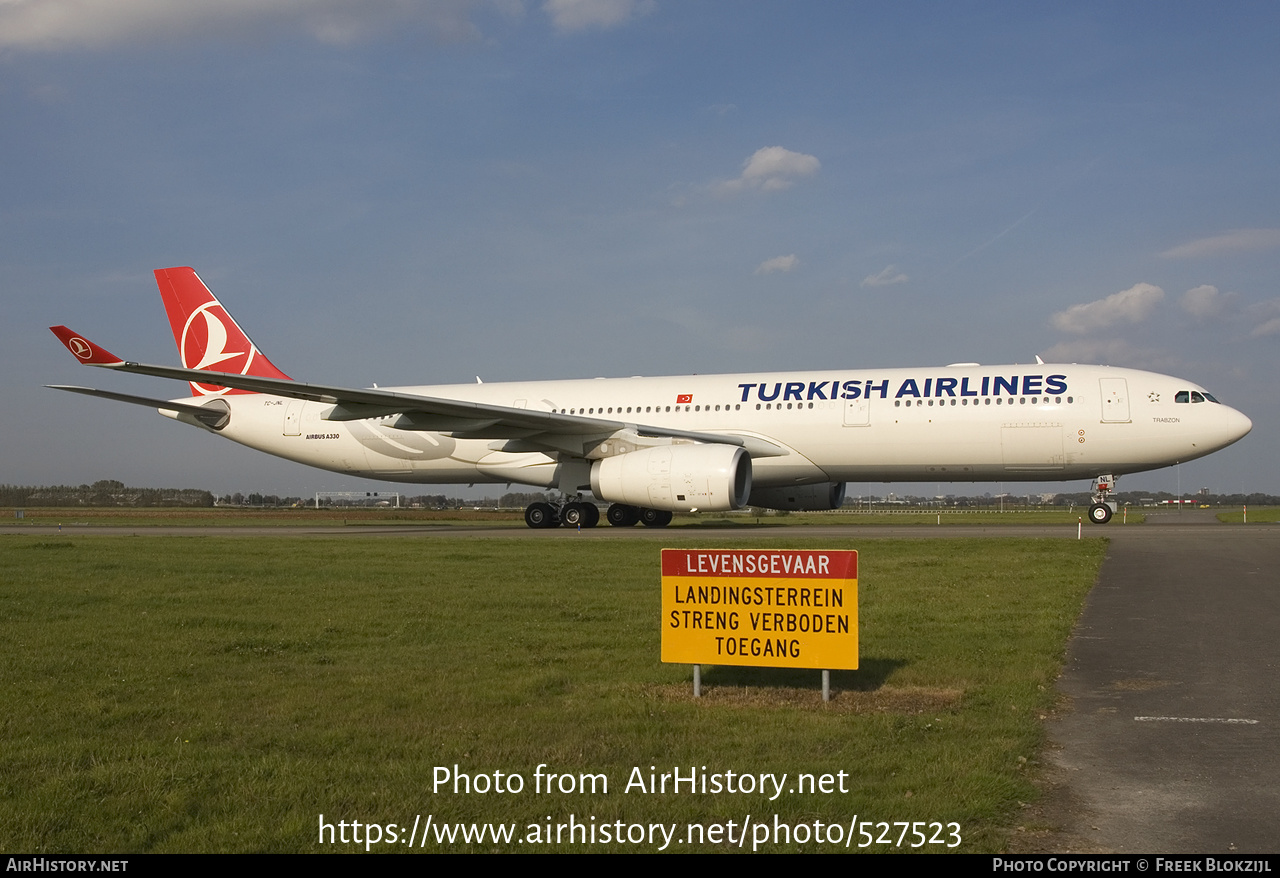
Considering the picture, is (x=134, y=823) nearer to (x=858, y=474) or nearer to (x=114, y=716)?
(x=114, y=716)

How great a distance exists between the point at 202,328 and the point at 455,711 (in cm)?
2786

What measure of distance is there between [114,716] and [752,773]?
3620 mm

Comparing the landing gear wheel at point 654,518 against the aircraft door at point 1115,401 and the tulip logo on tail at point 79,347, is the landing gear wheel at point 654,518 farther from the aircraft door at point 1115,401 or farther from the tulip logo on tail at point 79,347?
the tulip logo on tail at point 79,347

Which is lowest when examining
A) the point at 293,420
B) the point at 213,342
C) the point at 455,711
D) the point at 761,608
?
the point at 455,711

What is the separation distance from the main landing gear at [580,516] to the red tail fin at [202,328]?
31.1 ft

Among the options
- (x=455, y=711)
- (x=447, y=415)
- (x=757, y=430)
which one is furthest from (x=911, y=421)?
(x=455, y=711)

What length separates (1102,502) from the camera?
83.0 ft

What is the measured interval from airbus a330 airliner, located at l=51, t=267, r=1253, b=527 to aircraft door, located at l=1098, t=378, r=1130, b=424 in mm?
31

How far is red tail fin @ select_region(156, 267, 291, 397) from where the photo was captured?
30.8 metres

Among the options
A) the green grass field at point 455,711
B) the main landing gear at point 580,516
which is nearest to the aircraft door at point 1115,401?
the main landing gear at point 580,516

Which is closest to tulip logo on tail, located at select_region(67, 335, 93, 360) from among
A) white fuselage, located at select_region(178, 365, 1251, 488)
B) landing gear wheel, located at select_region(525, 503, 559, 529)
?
white fuselage, located at select_region(178, 365, 1251, 488)

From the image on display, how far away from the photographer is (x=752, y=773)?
485cm

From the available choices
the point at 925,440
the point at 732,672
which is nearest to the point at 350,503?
the point at 925,440

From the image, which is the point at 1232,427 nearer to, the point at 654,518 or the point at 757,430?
the point at 757,430
